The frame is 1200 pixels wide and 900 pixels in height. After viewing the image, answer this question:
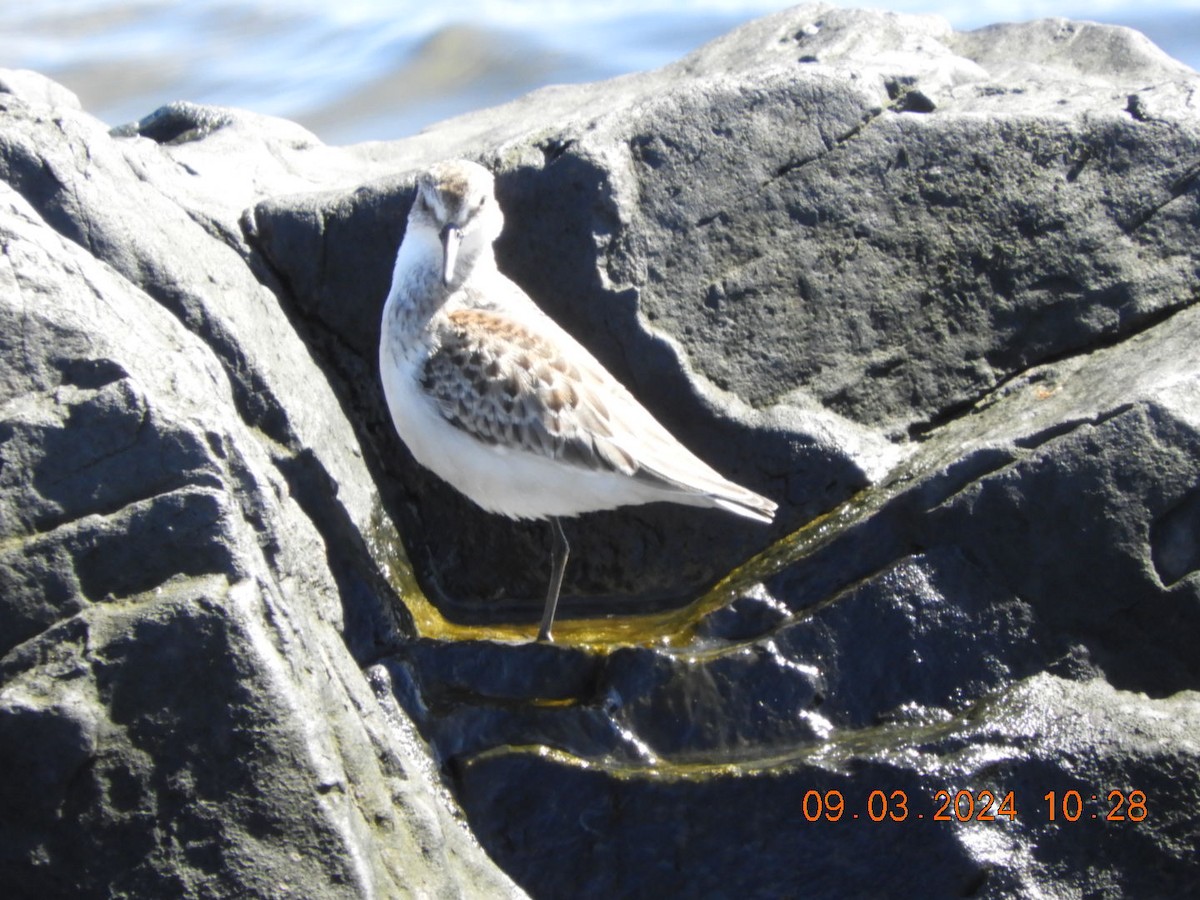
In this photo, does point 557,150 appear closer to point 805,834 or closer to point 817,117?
point 817,117

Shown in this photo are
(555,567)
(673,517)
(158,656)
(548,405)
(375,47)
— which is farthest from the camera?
(375,47)

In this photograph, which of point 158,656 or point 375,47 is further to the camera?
point 375,47

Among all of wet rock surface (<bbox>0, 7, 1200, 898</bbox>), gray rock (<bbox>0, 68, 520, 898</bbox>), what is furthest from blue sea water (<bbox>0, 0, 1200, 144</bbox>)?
gray rock (<bbox>0, 68, 520, 898</bbox>)

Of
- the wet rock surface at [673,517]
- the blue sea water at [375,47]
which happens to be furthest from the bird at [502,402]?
the blue sea water at [375,47]
